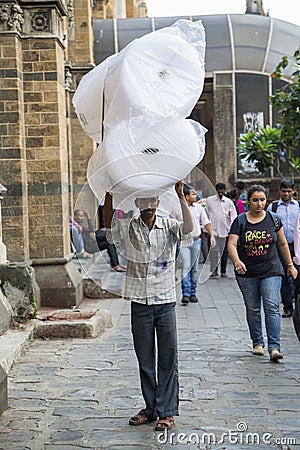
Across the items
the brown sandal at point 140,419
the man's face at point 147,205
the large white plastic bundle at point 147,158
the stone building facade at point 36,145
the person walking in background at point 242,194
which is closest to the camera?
the large white plastic bundle at point 147,158

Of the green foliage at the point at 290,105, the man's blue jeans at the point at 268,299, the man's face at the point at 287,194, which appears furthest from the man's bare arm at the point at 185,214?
the green foliage at the point at 290,105

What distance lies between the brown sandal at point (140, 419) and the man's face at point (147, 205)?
56.5 inches

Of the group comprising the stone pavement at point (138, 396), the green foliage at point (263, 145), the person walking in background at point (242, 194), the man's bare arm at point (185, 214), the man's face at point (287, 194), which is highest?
the green foliage at point (263, 145)

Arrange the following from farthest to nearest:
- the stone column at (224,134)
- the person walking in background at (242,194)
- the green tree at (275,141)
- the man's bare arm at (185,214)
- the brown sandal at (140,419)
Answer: the stone column at (224,134) < the person walking in background at (242,194) < the green tree at (275,141) < the brown sandal at (140,419) < the man's bare arm at (185,214)

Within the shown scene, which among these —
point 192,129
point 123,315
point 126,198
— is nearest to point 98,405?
point 126,198

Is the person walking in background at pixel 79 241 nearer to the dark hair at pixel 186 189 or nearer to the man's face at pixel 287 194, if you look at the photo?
the dark hair at pixel 186 189

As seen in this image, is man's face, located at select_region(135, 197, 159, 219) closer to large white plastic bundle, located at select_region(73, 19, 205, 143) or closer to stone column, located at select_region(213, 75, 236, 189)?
large white plastic bundle, located at select_region(73, 19, 205, 143)

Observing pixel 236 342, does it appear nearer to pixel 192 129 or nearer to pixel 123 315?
pixel 123 315

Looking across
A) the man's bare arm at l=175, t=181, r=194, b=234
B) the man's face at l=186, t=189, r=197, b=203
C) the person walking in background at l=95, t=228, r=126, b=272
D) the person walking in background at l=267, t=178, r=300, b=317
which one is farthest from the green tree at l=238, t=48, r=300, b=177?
the person walking in background at l=95, t=228, r=126, b=272

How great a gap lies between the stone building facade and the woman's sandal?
18.8ft

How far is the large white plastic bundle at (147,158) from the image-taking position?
4.68 metres

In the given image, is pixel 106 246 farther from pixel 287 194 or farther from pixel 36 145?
pixel 36 145

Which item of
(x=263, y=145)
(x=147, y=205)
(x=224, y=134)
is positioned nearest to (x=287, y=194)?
(x=147, y=205)

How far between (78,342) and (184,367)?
1657 mm
